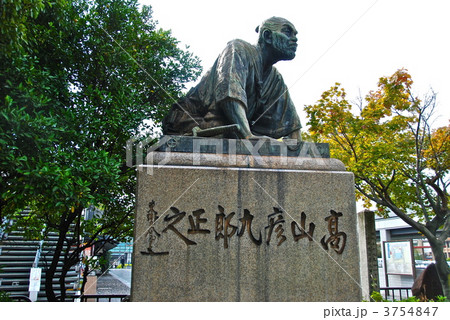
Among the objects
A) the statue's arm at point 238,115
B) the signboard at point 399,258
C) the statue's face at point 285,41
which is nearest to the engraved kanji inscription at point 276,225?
the statue's arm at point 238,115

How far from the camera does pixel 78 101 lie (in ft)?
21.1

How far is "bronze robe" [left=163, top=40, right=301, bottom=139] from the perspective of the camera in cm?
419

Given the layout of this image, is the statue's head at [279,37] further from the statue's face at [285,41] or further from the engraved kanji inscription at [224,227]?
the engraved kanji inscription at [224,227]

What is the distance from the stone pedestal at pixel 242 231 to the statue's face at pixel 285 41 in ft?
5.36

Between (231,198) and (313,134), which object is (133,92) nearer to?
(231,198)

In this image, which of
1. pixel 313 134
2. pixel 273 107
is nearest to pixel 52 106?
pixel 273 107

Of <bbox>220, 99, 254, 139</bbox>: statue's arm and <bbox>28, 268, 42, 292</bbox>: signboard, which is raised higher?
<bbox>220, 99, 254, 139</bbox>: statue's arm

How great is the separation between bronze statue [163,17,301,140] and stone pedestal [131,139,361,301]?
2.80 ft

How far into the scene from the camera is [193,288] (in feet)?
10.5

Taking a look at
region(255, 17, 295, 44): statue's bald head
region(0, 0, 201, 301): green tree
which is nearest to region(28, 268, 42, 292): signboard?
region(0, 0, 201, 301): green tree

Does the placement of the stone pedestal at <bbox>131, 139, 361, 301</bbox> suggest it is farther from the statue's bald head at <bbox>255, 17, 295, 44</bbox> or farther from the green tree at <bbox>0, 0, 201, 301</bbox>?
the green tree at <bbox>0, 0, 201, 301</bbox>

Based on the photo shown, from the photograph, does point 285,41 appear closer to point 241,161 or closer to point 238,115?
point 238,115

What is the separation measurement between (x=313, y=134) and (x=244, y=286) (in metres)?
10.2

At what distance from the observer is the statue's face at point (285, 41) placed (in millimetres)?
4531
